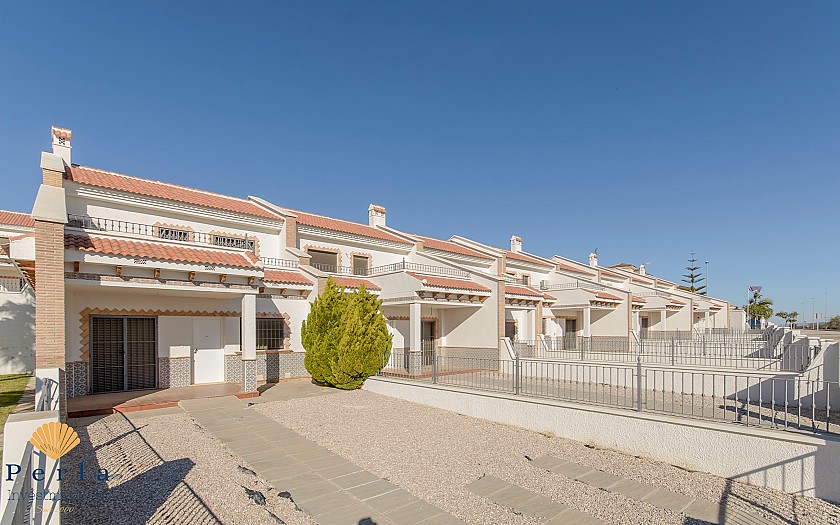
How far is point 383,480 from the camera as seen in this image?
20.6 feet

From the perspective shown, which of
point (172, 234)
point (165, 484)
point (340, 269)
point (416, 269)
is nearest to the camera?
point (165, 484)

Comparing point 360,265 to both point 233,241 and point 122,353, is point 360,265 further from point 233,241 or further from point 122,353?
point 122,353

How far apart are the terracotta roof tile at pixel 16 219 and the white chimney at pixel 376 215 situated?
1522 centimetres

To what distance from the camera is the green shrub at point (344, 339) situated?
1371cm

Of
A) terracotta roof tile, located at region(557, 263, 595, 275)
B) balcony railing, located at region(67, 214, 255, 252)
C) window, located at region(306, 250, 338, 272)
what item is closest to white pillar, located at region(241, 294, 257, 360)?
balcony railing, located at region(67, 214, 255, 252)

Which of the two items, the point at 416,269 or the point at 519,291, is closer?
the point at 416,269

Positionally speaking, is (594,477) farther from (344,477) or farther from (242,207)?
(242,207)

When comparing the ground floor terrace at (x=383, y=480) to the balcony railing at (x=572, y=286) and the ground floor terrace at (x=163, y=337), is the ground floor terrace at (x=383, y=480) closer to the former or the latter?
the ground floor terrace at (x=163, y=337)

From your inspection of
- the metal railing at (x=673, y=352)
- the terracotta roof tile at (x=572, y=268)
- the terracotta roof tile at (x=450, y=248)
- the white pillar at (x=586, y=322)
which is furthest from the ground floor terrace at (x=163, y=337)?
the terracotta roof tile at (x=572, y=268)

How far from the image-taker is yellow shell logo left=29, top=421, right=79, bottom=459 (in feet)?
13.9

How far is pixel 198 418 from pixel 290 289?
681 centimetres

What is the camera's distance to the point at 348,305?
14.0 m

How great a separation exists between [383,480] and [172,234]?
41.8 ft

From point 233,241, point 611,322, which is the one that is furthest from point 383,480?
point 611,322
